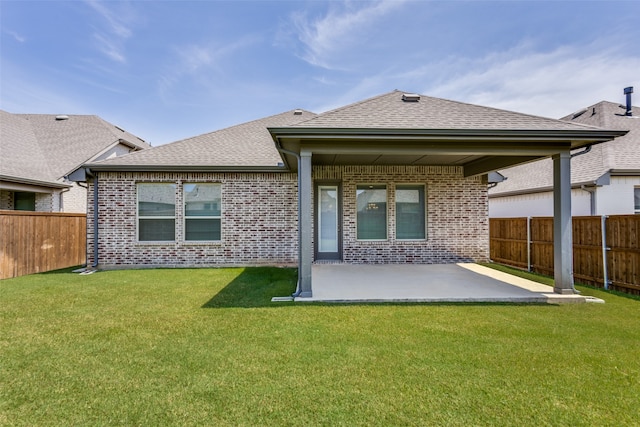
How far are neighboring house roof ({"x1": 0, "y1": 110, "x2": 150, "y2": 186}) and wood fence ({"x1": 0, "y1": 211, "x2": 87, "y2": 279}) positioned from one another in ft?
7.69

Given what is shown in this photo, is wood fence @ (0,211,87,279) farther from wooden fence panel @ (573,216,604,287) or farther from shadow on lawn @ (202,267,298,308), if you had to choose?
wooden fence panel @ (573,216,604,287)

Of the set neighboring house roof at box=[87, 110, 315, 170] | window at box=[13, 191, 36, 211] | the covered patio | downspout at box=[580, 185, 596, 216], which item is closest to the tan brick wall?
neighboring house roof at box=[87, 110, 315, 170]

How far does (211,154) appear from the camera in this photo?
10164 millimetres

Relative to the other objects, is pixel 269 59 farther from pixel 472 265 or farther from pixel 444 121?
pixel 472 265

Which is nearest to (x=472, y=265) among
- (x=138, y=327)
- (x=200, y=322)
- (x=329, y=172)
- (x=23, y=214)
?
(x=329, y=172)

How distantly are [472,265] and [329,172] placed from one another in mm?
5170

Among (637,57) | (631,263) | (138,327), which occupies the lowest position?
(138,327)

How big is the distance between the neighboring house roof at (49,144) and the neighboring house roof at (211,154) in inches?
182

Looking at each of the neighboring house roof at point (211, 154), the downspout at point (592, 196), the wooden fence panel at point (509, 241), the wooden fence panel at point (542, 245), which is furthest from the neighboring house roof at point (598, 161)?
the neighboring house roof at point (211, 154)

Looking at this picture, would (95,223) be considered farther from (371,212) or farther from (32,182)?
(371,212)

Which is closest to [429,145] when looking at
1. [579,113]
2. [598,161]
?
[598,161]

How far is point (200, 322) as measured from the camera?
4.77 m

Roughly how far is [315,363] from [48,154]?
1599 cm

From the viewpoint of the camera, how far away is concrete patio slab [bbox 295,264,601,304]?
19.5ft
